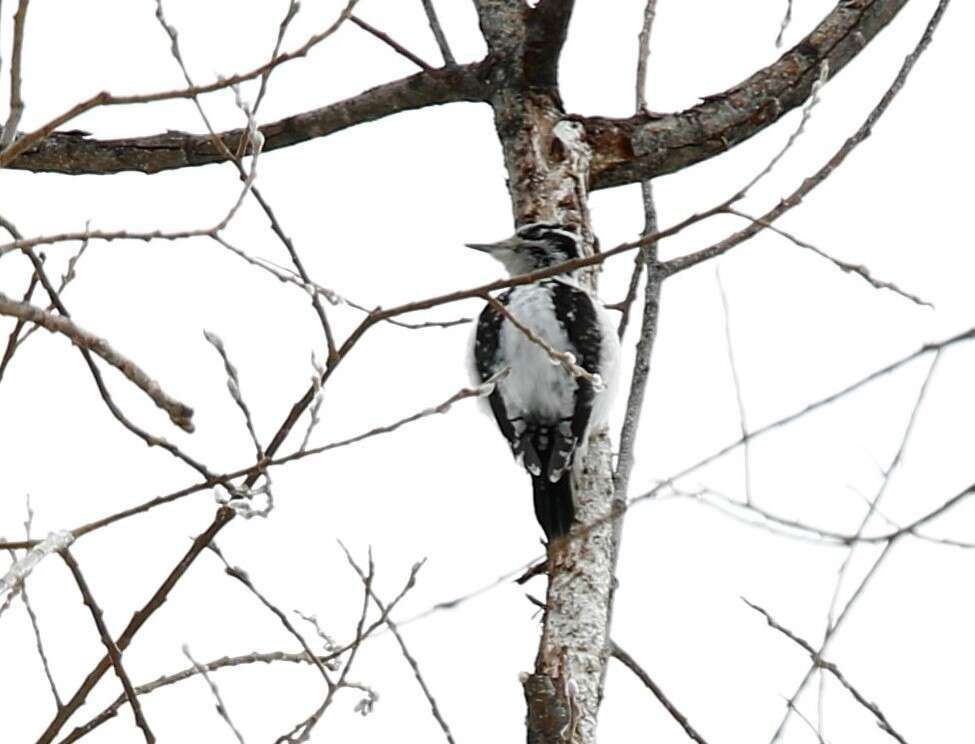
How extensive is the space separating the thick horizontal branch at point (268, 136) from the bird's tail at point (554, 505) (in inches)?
51.4

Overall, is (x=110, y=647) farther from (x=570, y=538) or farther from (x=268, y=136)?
(x=268, y=136)

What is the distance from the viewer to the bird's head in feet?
15.9

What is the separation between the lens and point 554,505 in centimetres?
477

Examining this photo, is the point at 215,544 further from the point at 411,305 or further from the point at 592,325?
the point at 592,325

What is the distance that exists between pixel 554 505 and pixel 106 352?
294 centimetres

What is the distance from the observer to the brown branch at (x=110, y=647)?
244cm

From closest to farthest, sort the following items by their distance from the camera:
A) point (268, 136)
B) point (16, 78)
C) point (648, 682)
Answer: point (16, 78), point (648, 682), point (268, 136)

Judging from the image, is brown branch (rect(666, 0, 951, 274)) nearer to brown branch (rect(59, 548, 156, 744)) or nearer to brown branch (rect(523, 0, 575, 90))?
brown branch (rect(523, 0, 575, 90))

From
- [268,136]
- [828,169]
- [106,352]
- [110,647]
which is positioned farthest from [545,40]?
[106,352]

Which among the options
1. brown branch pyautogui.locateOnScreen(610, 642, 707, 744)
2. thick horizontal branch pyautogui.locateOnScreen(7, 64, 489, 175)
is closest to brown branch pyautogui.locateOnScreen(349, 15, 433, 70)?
thick horizontal branch pyautogui.locateOnScreen(7, 64, 489, 175)

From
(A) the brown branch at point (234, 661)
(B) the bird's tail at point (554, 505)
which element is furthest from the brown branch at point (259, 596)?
(B) the bird's tail at point (554, 505)

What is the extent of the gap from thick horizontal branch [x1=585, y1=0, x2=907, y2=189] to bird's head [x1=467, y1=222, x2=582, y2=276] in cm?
26

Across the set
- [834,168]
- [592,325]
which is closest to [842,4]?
[592,325]

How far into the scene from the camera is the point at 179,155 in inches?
210
